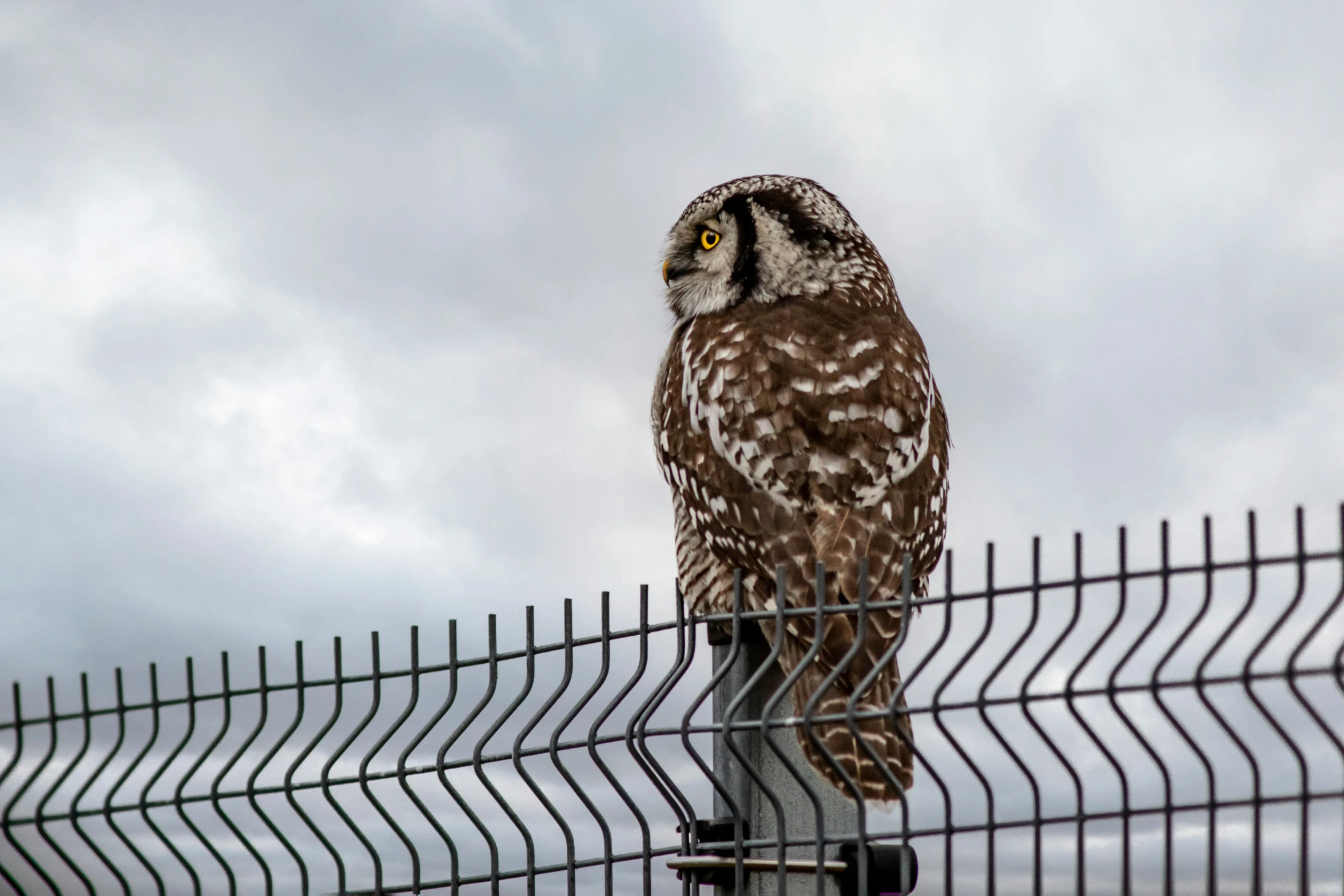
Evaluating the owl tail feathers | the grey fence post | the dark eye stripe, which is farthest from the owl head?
the owl tail feathers

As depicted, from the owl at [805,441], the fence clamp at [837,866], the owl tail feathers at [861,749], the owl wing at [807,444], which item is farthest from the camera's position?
the owl wing at [807,444]

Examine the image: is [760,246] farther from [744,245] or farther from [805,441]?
[805,441]

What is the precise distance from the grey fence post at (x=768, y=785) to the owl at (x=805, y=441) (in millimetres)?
102

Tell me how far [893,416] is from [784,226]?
123 centimetres

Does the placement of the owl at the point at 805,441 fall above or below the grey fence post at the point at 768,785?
above

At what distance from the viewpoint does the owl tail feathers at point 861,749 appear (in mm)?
3707

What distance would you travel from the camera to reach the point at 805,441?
4.81 meters

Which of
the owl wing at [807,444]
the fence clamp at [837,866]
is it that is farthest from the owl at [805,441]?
the fence clamp at [837,866]

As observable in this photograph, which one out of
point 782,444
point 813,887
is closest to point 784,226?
point 782,444

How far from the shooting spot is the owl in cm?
436

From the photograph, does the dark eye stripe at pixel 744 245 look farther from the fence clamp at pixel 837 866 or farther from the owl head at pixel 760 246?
the fence clamp at pixel 837 866

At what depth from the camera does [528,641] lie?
13.8ft

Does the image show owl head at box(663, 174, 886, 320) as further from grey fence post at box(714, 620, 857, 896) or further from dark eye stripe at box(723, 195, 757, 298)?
grey fence post at box(714, 620, 857, 896)

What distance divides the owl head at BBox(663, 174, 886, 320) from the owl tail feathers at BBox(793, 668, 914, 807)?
205 centimetres
